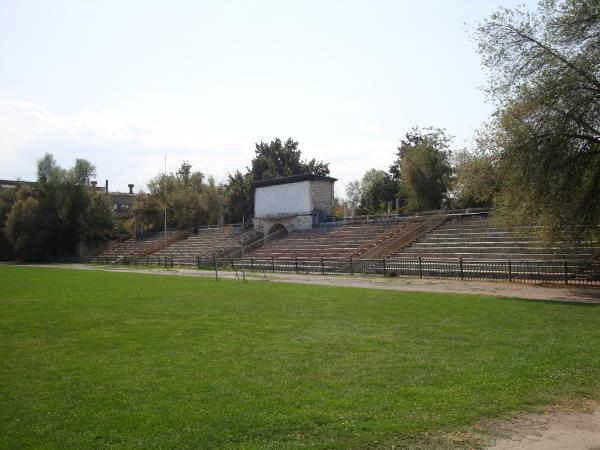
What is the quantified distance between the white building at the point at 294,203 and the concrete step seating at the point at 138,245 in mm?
16239

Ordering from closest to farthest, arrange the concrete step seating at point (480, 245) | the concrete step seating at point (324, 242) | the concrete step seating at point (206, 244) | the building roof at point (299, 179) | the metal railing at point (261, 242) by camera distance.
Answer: the concrete step seating at point (480, 245), the concrete step seating at point (324, 242), the metal railing at point (261, 242), the concrete step seating at point (206, 244), the building roof at point (299, 179)

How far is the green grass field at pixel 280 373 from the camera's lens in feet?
19.9

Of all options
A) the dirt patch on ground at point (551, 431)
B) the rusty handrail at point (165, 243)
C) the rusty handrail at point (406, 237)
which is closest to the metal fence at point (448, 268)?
the rusty handrail at point (406, 237)

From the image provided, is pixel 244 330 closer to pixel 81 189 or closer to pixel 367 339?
pixel 367 339

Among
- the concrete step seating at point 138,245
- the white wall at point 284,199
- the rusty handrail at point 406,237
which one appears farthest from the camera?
the concrete step seating at point 138,245

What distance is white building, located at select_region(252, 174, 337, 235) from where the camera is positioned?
55.8 metres

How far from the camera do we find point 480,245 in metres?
33.4

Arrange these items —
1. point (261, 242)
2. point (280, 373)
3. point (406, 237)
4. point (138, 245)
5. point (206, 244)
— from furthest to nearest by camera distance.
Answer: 1. point (138, 245)
2. point (206, 244)
3. point (261, 242)
4. point (406, 237)
5. point (280, 373)

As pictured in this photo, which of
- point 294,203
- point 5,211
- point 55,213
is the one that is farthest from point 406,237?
point 5,211

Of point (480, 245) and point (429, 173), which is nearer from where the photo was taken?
point (480, 245)

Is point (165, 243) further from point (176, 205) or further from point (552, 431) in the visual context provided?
point (552, 431)

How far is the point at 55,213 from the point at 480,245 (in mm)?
59464

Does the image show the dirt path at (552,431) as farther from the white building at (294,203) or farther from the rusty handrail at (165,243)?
the rusty handrail at (165,243)

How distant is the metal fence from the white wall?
13.2 metres
